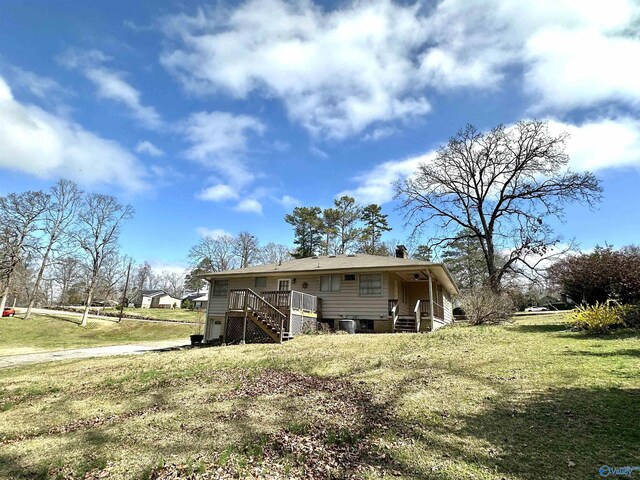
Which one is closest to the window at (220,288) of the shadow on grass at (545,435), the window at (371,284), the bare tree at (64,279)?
the window at (371,284)

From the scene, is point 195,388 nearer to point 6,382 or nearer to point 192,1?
point 6,382

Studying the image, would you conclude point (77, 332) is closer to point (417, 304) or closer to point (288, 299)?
point (288, 299)

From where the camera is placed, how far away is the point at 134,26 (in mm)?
11367

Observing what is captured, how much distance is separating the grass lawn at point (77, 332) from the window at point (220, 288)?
9.43 metres

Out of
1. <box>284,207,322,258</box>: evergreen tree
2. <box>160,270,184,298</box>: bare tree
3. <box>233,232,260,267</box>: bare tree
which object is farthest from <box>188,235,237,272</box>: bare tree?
<box>160,270,184,298</box>: bare tree

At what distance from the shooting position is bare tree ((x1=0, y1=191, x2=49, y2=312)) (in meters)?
30.6

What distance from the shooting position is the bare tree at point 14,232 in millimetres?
30562

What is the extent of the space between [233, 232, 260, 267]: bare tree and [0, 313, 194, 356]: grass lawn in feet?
69.4

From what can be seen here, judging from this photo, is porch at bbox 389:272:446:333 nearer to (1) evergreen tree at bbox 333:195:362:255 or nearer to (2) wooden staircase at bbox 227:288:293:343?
(2) wooden staircase at bbox 227:288:293:343

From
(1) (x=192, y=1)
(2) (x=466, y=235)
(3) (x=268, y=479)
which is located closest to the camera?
(3) (x=268, y=479)

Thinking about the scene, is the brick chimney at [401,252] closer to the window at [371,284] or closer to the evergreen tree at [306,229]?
the window at [371,284]

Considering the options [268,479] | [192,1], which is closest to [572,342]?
[268,479]

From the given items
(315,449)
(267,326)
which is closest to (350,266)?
(267,326)

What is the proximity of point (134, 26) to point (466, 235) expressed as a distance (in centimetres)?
2792
